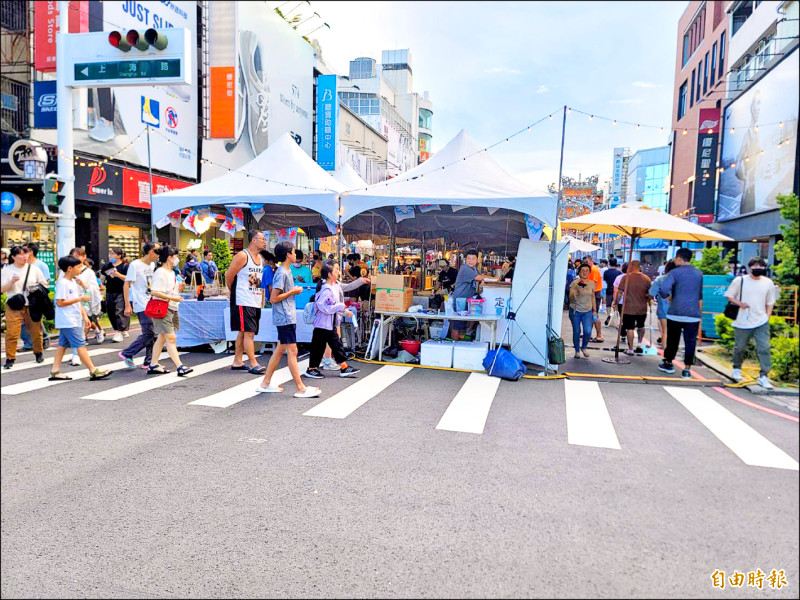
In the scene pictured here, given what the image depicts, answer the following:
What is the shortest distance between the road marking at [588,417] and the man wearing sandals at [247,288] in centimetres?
456

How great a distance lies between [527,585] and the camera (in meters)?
2.67

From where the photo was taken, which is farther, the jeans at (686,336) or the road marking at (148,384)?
the jeans at (686,336)

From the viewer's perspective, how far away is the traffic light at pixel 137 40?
2.17 m

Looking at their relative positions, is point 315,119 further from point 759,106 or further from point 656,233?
point 656,233

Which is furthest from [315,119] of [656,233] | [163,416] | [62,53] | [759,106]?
[62,53]

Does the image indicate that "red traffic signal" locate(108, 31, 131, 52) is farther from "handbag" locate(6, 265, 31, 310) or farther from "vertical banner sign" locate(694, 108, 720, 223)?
"vertical banner sign" locate(694, 108, 720, 223)

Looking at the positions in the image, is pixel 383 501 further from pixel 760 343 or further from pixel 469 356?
pixel 760 343

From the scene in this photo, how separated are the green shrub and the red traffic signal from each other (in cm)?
818

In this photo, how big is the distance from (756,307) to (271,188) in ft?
27.7

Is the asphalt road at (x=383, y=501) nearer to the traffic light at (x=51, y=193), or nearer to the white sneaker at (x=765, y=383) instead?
the white sneaker at (x=765, y=383)

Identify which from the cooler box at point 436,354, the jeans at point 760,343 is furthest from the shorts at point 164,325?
the jeans at point 760,343

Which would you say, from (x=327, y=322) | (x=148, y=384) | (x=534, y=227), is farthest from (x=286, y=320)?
(x=534, y=227)

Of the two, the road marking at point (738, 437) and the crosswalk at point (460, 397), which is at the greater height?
the road marking at point (738, 437)

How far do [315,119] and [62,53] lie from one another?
33.5m
